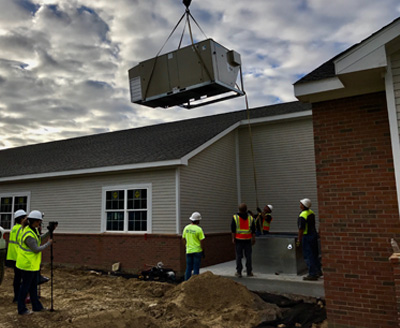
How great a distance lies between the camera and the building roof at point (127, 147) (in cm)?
1335

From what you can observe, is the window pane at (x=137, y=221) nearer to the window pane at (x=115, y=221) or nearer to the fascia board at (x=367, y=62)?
the window pane at (x=115, y=221)

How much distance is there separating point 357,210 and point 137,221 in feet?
27.2

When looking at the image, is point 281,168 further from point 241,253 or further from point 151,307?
point 151,307

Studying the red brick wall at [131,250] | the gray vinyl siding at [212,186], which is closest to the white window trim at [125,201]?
the red brick wall at [131,250]

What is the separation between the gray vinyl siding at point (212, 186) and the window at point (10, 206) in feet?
25.8

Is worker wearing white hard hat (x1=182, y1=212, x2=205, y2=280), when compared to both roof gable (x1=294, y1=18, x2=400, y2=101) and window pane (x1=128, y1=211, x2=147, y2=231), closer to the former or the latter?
window pane (x1=128, y1=211, x2=147, y2=231)

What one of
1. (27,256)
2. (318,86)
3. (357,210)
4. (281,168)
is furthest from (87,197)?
(357,210)

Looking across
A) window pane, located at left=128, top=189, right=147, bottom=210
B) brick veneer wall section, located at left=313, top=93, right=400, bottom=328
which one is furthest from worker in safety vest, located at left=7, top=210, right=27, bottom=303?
brick veneer wall section, located at left=313, top=93, right=400, bottom=328

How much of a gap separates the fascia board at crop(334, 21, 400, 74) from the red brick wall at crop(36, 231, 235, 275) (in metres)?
7.73

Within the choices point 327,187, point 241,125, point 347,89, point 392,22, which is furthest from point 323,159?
point 241,125

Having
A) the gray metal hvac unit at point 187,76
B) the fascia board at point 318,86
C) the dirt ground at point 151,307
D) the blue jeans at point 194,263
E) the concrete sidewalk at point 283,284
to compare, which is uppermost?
the gray metal hvac unit at point 187,76

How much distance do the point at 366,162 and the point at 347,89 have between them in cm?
121

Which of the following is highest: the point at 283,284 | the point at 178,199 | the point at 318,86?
the point at 318,86

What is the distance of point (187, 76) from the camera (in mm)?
10406
